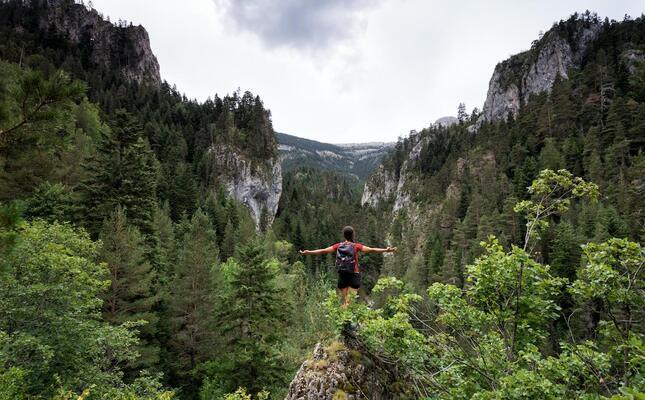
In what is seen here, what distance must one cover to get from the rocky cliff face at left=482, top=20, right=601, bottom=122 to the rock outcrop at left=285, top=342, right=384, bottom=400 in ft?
422

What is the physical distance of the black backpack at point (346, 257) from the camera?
26.5 feet

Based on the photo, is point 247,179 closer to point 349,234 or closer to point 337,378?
point 349,234

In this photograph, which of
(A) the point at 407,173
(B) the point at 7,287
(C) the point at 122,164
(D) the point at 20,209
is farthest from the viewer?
(A) the point at 407,173

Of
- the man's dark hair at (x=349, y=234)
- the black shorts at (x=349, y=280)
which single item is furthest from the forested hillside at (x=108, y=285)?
the black shorts at (x=349, y=280)

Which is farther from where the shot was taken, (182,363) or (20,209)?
(182,363)

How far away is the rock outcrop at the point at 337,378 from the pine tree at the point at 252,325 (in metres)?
13.1

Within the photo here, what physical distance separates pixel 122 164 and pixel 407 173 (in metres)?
137

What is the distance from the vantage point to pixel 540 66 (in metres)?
123

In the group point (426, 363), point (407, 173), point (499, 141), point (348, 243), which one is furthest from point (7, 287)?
point (407, 173)

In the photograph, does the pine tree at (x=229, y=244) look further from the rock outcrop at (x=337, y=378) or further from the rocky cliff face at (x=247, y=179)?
the rock outcrop at (x=337, y=378)

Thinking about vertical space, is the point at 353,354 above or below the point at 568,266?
above

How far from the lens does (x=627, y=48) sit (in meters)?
98.1

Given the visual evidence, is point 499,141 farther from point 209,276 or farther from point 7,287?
point 7,287

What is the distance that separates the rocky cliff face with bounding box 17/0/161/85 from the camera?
5369 inches
